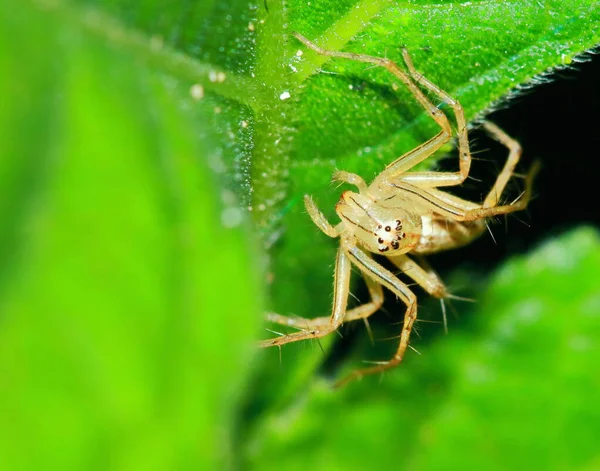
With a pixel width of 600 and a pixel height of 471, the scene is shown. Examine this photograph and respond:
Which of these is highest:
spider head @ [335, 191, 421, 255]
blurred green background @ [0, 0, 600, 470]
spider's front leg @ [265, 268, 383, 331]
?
blurred green background @ [0, 0, 600, 470]

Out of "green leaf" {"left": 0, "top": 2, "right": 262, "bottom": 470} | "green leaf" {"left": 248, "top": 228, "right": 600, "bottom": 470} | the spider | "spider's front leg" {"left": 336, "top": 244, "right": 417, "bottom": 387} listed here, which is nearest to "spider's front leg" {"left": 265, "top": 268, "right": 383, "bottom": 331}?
the spider

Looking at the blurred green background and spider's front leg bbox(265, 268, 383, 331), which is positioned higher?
the blurred green background

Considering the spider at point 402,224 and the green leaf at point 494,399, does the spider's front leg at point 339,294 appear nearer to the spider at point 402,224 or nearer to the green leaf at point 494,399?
the spider at point 402,224

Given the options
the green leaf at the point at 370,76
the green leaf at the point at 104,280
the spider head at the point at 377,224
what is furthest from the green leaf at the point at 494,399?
the green leaf at the point at 104,280

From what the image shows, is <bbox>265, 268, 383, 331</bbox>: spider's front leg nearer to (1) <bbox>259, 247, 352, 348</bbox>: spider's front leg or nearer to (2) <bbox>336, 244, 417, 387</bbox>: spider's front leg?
(1) <bbox>259, 247, 352, 348</bbox>: spider's front leg

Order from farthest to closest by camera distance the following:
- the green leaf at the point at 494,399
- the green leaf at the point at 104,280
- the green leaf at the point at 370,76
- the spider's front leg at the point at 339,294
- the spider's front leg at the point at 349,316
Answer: the spider's front leg at the point at 339,294 < the spider's front leg at the point at 349,316 < the green leaf at the point at 494,399 < the green leaf at the point at 370,76 < the green leaf at the point at 104,280

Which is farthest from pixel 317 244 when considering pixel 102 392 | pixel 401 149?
pixel 102 392
